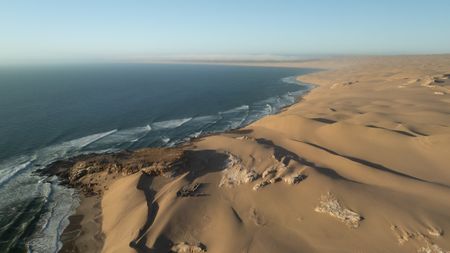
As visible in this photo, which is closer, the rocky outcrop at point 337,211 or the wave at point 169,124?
the rocky outcrop at point 337,211

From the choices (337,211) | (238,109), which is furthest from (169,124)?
(337,211)

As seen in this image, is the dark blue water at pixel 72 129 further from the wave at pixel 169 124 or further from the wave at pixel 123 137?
the wave at pixel 169 124

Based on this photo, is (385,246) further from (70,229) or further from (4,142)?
(4,142)

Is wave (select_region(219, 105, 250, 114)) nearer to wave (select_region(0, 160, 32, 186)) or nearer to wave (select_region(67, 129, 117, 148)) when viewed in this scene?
wave (select_region(67, 129, 117, 148))

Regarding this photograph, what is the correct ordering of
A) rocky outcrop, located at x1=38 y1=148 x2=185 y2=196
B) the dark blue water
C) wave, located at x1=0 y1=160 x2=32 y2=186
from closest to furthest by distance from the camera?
the dark blue water < rocky outcrop, located at x1=38 y1=148 x2=185 y2=196 < wave, located at x1=0 y1=160 x2=32 y2=186

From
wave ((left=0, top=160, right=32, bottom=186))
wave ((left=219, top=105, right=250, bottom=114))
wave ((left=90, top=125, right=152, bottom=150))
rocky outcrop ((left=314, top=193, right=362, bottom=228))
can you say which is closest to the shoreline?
wave ((left=0, top=160, right=32, bottom=186))

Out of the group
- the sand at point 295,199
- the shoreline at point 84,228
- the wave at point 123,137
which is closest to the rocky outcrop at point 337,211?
the sand at point 295,199

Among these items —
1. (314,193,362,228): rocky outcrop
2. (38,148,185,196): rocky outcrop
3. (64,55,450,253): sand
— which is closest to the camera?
(64,55,450,253): sand

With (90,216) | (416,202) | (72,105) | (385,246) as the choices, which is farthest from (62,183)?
(72,105)
